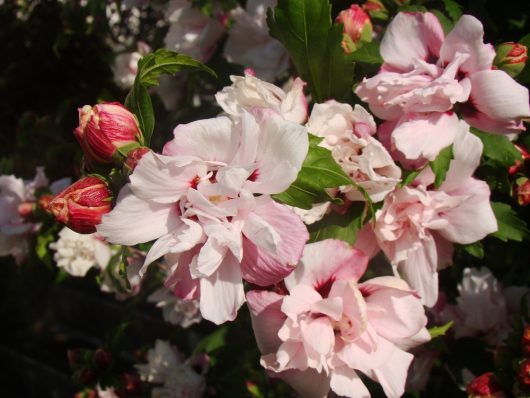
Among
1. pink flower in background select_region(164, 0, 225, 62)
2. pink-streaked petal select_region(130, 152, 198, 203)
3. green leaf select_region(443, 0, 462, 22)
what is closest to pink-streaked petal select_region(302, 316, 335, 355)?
pink-streaked petal select_region(130, 152, 198, 203)

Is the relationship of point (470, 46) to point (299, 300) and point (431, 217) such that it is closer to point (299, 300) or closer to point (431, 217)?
point (431, 217)

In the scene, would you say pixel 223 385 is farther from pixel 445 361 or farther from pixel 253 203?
pixel 253 203

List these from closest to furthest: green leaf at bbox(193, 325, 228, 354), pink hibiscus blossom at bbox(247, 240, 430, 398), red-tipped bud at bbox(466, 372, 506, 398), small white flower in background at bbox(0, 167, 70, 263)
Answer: pink hibiscus blossom at bbox(247, 240, 430, 398)
red-tipped bud at bbox(466, 372, 506, 398)
small white flower in background at bbox(0, 167, 70, 263)
green leaf at bbox(193, 325, 228, 354)

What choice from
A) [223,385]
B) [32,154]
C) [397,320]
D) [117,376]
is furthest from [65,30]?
[397,320]

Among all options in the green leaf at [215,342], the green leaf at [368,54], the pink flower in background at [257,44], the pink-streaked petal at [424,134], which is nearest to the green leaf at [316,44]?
the green leaf at [368,54]

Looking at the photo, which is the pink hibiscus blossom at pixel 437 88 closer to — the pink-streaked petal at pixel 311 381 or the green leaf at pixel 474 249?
the green leaf at pixel 474 249

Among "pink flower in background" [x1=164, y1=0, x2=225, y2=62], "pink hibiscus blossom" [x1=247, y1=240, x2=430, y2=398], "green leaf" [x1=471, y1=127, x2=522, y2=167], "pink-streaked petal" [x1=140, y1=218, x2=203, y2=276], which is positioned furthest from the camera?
"pink flower in background" [x1=164, y1=0, x2=225, y2=62]

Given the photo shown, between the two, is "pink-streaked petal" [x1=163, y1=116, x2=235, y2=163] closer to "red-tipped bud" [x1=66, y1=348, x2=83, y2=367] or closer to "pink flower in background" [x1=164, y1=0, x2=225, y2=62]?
"pink flower in background" [x1=164, y1=0, x2=225, y2=62]
